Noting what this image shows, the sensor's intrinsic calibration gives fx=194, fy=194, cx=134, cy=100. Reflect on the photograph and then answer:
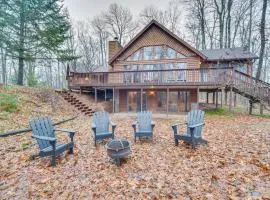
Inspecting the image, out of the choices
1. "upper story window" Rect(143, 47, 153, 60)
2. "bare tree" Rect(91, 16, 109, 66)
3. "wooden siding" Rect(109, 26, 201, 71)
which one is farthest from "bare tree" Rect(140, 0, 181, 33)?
"upper story window" Rect(143, 47, 153, 60)

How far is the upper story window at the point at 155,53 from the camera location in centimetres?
1617

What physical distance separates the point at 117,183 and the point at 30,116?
318 inches

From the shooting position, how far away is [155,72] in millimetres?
14570

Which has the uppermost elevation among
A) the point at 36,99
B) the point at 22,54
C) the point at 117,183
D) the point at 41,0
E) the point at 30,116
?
the point at 41,0

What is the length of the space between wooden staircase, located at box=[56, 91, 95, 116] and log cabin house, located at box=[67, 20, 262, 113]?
5.29 ft

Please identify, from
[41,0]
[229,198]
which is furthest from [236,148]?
[41,0]

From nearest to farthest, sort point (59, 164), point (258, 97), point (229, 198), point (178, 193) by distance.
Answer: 1. point (229, 198)
2. point (178, 193)
3. point (59, 164)
4. point (258, 97)

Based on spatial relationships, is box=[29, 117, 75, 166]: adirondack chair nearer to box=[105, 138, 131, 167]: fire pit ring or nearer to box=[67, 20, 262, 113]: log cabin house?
box=[105, 138, 131, 167]: fire pit ring

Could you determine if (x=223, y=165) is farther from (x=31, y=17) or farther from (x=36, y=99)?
(x=31, y=17)

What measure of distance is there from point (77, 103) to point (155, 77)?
608 centimetres

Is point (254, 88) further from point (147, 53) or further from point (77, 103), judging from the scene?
point (77, 103)

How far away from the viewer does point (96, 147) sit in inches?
241

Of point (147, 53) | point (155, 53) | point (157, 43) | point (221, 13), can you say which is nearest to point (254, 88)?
point (155, 53)

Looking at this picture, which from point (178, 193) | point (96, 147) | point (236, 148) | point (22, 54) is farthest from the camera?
point (22, 54)
